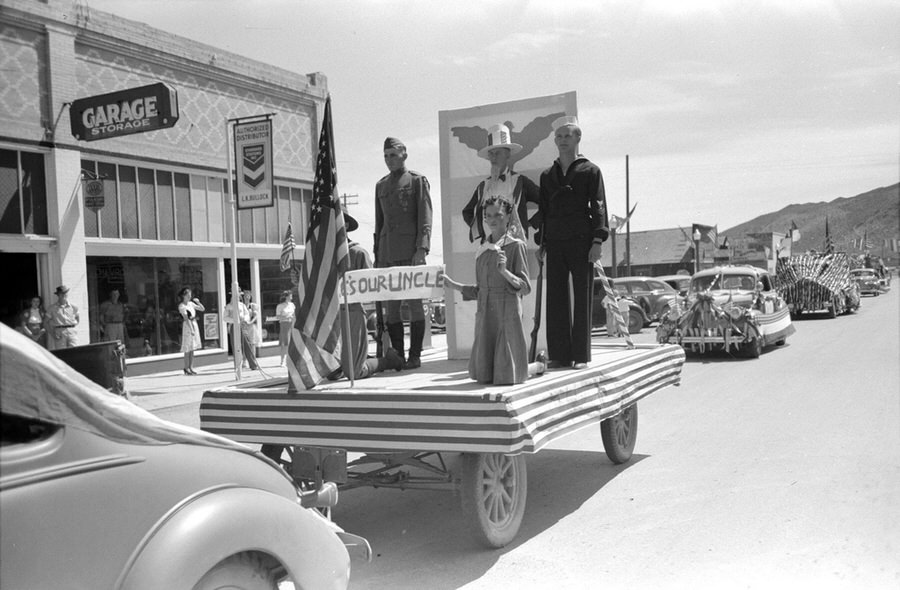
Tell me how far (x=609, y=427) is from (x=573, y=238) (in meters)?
1.74

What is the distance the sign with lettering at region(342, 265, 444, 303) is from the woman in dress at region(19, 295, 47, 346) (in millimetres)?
10318

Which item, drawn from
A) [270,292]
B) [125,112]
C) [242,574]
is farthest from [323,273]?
[270,292]

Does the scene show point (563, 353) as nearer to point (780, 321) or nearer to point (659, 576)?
point (659, 576)

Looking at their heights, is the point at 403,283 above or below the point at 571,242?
below

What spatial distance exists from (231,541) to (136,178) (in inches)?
629

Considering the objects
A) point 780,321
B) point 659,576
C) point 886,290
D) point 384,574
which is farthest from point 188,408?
point 886,290

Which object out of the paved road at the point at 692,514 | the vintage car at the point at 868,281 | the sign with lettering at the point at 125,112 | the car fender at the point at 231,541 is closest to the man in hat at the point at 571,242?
the paved road at the point at 692,514

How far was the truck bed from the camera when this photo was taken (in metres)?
4.27

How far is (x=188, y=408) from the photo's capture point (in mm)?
12102

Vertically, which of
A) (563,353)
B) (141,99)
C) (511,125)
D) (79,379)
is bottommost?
(563,353)

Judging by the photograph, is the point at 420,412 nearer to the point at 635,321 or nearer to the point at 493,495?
the point at 493,495

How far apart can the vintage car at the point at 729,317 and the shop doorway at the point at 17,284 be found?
12.6m

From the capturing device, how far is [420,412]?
175 inches

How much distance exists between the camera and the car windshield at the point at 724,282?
58.7 feet
